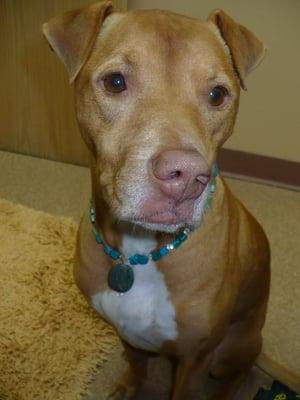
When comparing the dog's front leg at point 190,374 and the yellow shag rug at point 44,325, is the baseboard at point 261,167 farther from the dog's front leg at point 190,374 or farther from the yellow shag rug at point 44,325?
the dog's front leg at point 190,374

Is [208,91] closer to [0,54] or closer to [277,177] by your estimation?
[277,177]

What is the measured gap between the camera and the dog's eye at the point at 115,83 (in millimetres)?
1260

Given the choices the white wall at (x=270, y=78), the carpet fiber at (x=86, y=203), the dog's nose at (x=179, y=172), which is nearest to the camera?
the dog's nose at (x=179, y=172)

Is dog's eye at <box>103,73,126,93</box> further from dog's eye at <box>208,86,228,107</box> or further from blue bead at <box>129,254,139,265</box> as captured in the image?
blue bead at <box>129,254,139,265</box>

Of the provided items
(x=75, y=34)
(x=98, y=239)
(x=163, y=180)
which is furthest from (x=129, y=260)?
(x=75, y=34)

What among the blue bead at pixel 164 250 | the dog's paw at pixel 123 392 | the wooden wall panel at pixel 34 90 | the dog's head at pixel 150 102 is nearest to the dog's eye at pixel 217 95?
the dog's head at pixel 150 102

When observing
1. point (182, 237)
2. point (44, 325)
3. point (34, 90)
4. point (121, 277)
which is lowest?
point (44, 325)

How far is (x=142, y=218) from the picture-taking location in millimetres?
1241

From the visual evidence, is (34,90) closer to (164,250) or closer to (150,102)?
(164,250)

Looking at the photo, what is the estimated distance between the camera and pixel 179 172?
3.65 feet

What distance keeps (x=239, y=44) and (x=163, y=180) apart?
532 millimetres

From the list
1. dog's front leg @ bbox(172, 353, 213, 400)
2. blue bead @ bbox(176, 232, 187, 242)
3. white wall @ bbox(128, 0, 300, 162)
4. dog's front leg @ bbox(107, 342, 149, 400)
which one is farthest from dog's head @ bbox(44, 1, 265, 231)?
white wall @ bbox(128, 0, 300, 162)

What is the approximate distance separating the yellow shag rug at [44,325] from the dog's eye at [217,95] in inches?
44.8

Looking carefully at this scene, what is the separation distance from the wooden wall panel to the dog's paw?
5.39 ft
